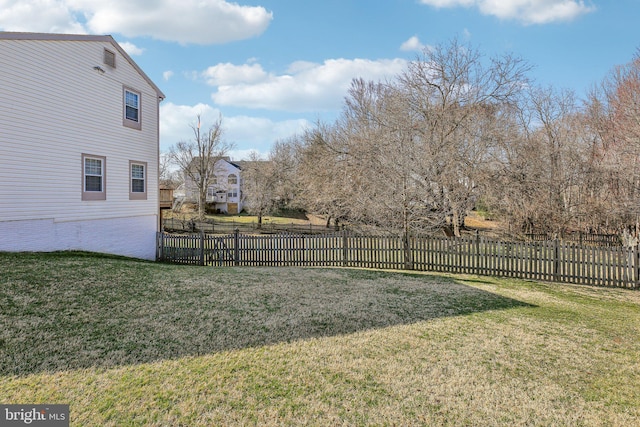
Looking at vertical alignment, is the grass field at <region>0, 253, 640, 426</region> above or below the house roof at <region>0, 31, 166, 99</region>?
below

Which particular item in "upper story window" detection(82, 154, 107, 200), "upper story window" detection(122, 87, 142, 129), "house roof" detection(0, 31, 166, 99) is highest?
"house roof" detection(0, 31, 166, 99)

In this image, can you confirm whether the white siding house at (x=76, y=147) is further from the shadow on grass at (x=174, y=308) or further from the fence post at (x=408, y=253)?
the fence post at (x=408, y=253)

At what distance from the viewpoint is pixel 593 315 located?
19.6ft

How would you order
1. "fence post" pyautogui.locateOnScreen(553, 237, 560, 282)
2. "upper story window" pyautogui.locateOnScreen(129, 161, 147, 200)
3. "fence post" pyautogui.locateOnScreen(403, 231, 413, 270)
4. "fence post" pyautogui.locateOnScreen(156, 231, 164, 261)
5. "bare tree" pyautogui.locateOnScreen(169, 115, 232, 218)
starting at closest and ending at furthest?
"fence post" pyautogui.locateOnScreen(553, 237, 560, 282) → "fence post" pyautogui.locateOnScreen(403, 231, 413, 270) → "upper story window" pyautogui.locateOnScreen(129, 161, 147, 200) → "fence post" pyautogui.locateOnScreen(156, 231, 164, 261) → "bare tree" pyautogui.locateOnScreen(169, 115, 232, 218)

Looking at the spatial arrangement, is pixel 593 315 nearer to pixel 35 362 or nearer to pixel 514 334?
pixel 514 334

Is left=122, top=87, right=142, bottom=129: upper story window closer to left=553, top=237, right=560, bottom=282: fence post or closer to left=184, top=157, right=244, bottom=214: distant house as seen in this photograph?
left=553, top=237, right=560, bottom=282: fence post

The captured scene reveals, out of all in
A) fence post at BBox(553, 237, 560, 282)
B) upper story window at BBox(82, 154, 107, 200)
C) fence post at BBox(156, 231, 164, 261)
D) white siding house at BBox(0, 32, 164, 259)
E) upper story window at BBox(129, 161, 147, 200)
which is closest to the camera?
fence post at BBox(553, 237, 560, 282)

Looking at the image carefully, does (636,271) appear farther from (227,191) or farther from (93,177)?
(227,191)

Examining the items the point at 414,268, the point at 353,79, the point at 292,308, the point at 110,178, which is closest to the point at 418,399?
the point at 292,308

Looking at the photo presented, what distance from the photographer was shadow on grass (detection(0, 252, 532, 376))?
402 cm

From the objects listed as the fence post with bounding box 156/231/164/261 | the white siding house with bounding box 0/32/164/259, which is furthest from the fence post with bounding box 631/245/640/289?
the white siding house with bounding box 0/32/164/259

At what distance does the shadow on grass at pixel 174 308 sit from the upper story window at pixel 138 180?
17.1ft

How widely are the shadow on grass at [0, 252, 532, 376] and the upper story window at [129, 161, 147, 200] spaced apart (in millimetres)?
5226

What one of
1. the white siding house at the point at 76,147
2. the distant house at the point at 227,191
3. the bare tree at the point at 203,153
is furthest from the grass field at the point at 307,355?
the distant house at the point at 227,191
